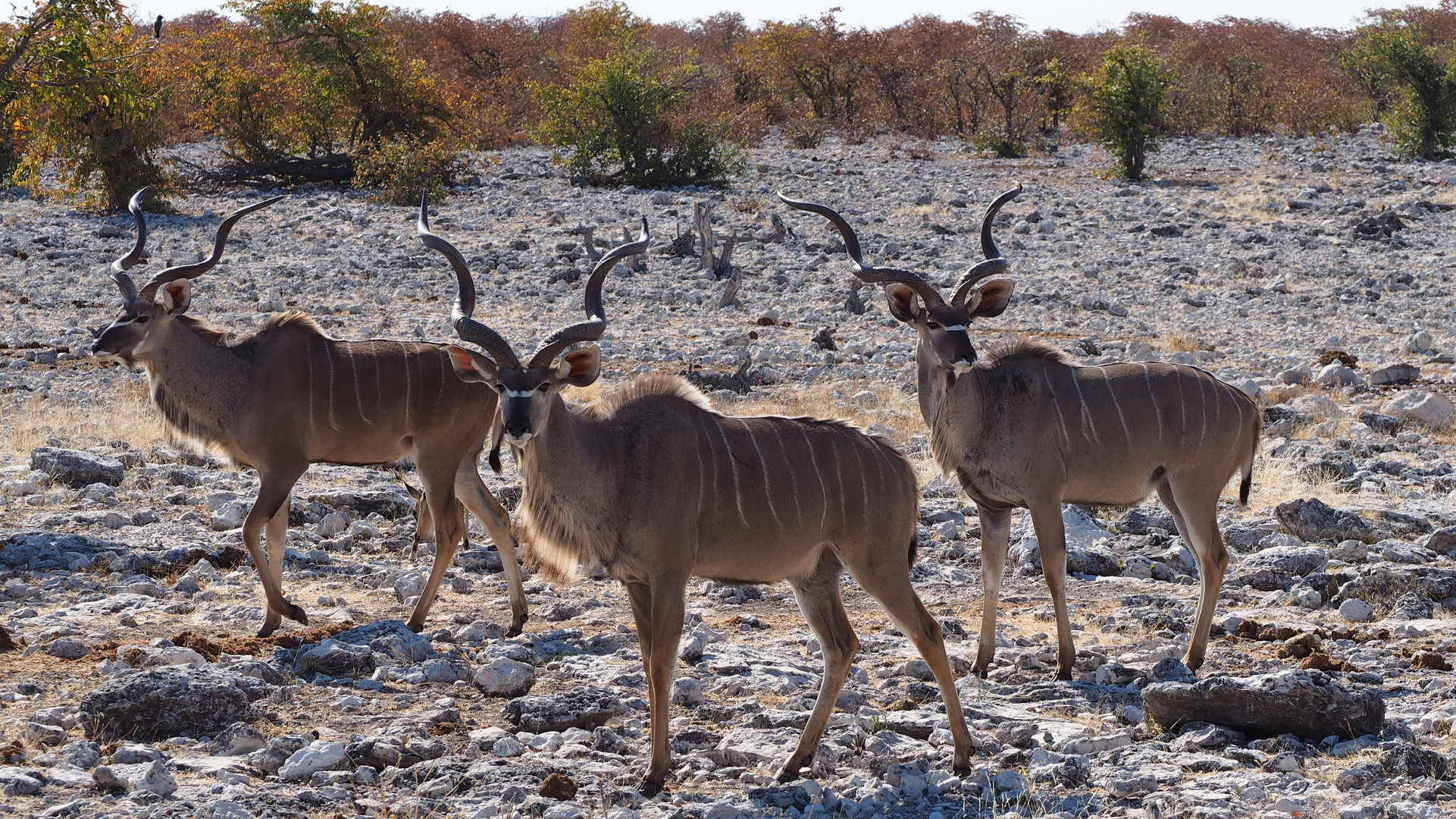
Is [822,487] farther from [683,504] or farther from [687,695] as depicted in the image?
[687,695]

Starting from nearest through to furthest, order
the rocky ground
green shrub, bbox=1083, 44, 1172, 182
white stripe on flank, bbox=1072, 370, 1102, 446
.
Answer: the rocky ground, white stripe on flank, bbox=1072, 370, 1102, 446, green shrub, bbox=1083, 44, 1172, 182

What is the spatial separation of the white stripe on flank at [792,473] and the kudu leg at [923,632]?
332 millimetres

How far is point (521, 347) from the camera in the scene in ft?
44.4

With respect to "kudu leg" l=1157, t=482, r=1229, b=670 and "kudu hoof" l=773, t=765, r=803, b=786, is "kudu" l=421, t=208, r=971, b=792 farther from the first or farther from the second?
"kudu leg" l=1157, t=482, r=1229, b=670

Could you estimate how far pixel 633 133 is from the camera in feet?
75.9

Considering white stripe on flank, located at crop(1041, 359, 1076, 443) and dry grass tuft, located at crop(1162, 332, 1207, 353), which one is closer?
white stripe on flank, located at crop(1041, 359, 1076, 443)

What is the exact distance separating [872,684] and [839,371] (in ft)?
23.1

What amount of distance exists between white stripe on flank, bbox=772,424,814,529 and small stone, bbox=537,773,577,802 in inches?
48.9

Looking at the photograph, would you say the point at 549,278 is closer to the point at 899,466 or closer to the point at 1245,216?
the point at 1245,216

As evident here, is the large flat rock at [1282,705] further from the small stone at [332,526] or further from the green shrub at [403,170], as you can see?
the green shrub at [403,170]

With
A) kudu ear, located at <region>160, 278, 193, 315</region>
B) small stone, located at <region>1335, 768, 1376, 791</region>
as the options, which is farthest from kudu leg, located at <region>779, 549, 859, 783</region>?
kudu ear, located at <region>160, 278, 193, 315</region>

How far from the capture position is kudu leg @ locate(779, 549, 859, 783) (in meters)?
5.10

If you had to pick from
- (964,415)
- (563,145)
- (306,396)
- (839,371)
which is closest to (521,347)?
(839,371)

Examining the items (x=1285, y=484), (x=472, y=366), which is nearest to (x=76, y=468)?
(x=472, y=366)
